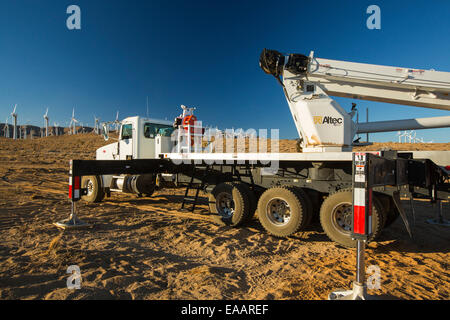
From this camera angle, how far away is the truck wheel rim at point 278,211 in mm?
5383

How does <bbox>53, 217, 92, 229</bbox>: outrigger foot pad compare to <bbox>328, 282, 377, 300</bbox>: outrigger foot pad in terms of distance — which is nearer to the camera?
<bbox>328, 282, 377, 300</bbox>: outrigger foot pad

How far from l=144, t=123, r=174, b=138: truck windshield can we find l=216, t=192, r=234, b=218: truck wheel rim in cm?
379

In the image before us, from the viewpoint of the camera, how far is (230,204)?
6277mm

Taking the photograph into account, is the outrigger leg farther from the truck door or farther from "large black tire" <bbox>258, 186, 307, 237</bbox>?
"large black tire" <bbox>258, 186, 307, 237</bbox>

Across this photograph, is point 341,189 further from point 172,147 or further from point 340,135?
point 172,147

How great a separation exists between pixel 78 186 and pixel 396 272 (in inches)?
231

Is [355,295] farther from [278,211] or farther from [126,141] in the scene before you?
[126,141]

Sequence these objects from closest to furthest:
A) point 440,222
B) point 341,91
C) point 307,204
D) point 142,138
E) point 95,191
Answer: point 307,204 < point 341,91 < point 440,222 < point 95,191 < point 142,138

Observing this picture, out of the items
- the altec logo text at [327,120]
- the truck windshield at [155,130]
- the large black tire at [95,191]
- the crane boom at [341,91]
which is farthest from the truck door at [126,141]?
the altec logo text at [327,120]

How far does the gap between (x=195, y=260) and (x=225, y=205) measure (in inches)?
92.1

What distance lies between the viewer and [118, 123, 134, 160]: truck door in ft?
29.7

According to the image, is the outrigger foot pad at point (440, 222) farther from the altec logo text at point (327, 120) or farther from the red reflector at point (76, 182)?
the red reflector at point (76, 182)

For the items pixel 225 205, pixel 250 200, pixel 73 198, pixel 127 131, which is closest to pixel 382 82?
pixel 250 200

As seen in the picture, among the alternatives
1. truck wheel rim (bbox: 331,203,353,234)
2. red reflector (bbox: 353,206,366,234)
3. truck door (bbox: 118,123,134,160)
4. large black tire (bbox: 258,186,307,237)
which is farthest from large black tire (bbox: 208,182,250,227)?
truck door (bbox: 118,123,134,160)
